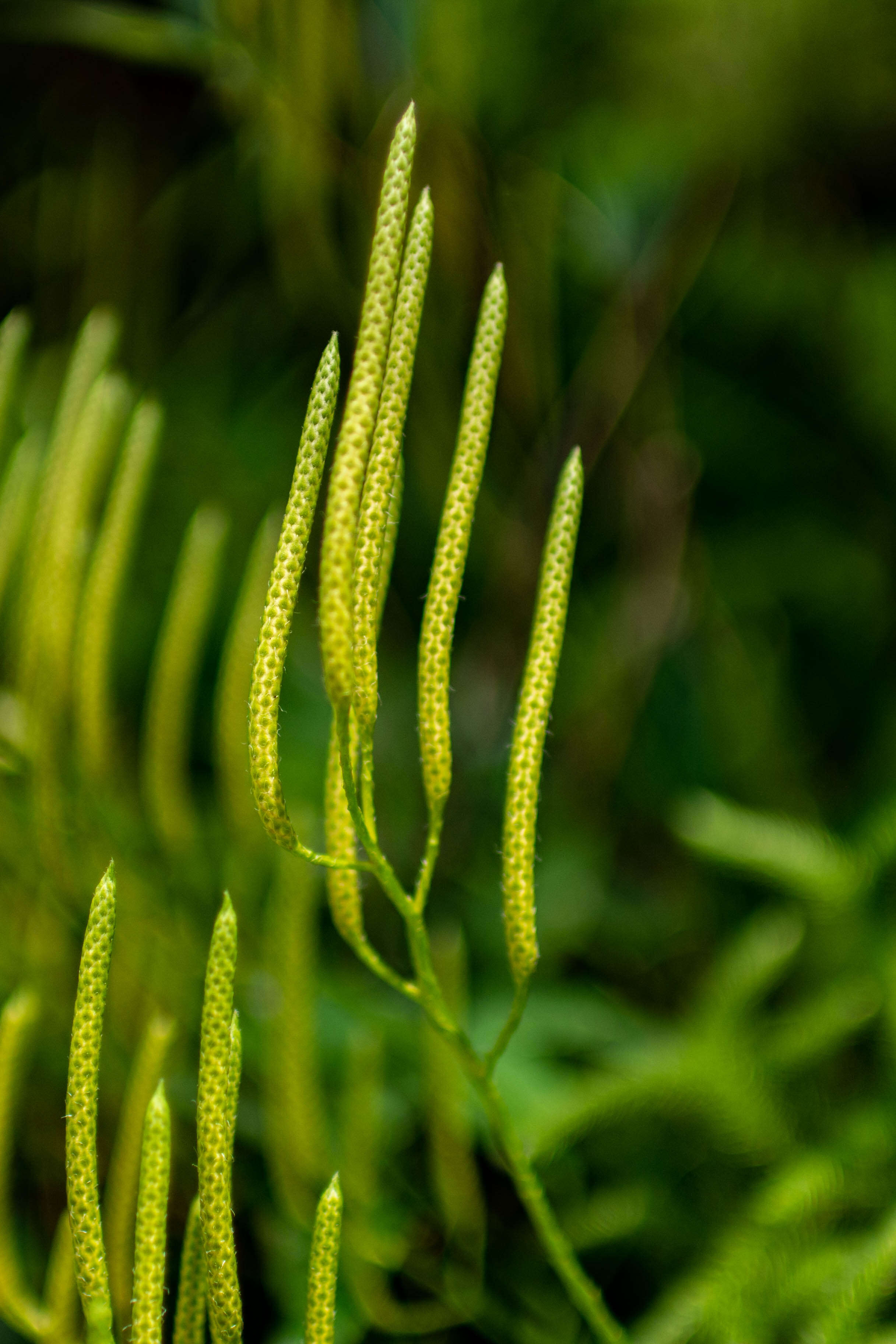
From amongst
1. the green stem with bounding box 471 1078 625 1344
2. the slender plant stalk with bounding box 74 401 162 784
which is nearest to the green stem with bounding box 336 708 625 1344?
the green stem with bounding box 471 1078 625 1344

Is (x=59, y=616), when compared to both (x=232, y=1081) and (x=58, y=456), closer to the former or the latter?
(x=58, y=456)

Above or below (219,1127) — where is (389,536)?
above

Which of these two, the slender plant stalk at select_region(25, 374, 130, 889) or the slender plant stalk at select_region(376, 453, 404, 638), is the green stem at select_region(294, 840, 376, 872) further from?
the slender plant stalk at select_region(25, 374, 130, 889)

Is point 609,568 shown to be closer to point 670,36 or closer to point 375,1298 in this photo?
point 670,36

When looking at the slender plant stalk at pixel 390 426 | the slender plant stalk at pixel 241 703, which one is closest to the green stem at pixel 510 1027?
the slender plant stalk at pixel 390 426

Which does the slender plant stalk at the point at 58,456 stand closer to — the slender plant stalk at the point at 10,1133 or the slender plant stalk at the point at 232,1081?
the slender plant stalk at the point at 10,1133

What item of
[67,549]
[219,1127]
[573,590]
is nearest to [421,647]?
[219,1127]
